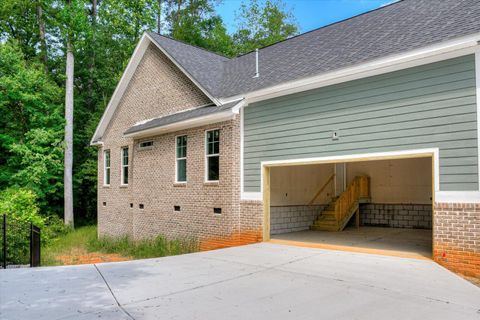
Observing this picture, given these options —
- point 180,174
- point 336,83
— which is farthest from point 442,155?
point 180,174

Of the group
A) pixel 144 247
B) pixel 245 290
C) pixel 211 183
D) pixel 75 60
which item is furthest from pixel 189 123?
pixel 75 60

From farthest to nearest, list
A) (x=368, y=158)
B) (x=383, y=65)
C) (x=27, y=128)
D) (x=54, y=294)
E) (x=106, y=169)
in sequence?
(x=27, y=128), (x=106, y=169), (x=368, y=158), (x=383, y=65), (x=54, y=294)

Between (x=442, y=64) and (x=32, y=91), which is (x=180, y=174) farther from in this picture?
(x=32, y=91)

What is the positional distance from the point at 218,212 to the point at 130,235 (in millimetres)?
6368

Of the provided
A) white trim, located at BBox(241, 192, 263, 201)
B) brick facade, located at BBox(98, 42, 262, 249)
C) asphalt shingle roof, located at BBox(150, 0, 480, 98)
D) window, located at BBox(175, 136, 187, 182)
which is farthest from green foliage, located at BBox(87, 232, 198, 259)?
asphalt shingle roof, located at BBox(150, 0, 480, 98)

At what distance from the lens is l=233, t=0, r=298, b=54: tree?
3431 cm

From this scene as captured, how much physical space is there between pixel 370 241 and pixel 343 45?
566 cm

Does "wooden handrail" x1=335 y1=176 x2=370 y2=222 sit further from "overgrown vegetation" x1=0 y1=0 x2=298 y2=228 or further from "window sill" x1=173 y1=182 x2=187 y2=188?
"overgrown vegetation" x1=0 y1=0 x2=298 y2=228

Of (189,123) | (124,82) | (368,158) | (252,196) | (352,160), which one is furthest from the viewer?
(124,82)

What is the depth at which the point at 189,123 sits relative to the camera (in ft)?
42.5

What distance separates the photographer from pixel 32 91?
22453 mm

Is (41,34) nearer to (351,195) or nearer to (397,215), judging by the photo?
(351,195)

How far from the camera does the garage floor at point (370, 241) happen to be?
9.27 m

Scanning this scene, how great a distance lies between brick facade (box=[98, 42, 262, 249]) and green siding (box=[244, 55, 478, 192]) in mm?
859
